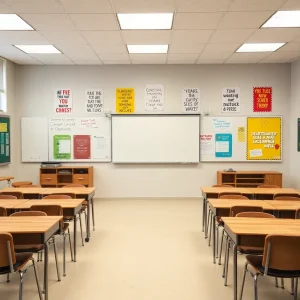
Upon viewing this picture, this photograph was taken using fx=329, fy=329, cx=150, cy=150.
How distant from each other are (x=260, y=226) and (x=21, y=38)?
5257mm

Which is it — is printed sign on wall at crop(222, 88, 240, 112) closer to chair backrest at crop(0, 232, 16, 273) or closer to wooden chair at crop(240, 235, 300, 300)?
wooden chair at crop(240, 235, 300, 300)

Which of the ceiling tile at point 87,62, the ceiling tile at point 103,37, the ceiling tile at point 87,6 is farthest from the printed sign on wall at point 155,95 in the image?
the ceiling tile at point 87,6

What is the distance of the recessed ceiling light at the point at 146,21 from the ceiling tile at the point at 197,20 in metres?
0.14

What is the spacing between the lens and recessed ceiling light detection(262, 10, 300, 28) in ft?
15.8

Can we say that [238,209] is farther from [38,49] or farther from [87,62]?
[87,62]

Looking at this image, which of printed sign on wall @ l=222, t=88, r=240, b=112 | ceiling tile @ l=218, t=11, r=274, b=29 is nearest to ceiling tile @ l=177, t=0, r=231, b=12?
ceiling tile @ l=218, t=11, r=274, b=29

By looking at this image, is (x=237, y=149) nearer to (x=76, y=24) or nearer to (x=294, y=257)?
(x=76, y=24)

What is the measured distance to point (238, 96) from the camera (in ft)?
27.3

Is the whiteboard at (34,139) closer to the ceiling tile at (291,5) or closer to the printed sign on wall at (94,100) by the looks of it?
the printed sign on wall at (94,100)

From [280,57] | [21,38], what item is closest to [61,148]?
[21,38]

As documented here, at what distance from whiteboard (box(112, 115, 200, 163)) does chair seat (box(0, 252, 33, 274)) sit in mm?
5437

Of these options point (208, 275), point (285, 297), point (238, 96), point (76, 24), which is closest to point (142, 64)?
point (238, 96)

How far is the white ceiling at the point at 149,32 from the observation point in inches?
177

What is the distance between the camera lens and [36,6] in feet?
14.8
